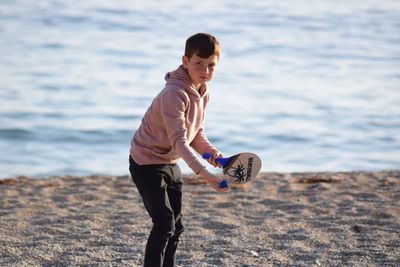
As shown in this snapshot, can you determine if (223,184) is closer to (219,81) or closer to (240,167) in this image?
(240,167)

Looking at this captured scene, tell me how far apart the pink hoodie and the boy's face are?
4 cm

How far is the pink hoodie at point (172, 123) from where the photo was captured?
4.03 meters

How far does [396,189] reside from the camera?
724cm

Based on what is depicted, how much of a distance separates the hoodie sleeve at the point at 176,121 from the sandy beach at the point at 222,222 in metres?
1.21

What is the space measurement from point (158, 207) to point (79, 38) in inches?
632

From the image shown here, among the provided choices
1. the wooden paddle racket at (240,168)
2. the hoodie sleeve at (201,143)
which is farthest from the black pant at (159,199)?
the wooden paddle racket at (240,168)

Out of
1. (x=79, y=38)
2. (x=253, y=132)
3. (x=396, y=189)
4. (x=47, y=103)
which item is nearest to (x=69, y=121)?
(x=47, y=103)

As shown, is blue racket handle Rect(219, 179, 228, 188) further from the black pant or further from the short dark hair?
the short dark hair

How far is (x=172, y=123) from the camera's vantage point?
4031 mm

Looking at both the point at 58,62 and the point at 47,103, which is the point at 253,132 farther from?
the point at 58,62

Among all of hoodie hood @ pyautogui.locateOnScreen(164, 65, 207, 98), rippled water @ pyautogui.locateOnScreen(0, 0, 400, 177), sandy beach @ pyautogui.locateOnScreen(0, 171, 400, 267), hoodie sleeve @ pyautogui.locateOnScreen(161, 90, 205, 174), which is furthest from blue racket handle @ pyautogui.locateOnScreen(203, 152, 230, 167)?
rippled water @ pyautogui.locateOnScreen(0, 0, 400, 177)

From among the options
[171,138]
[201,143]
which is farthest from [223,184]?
[201,143]

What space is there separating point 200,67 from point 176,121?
11.4 inches

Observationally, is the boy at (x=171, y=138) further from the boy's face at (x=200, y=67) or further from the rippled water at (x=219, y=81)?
the rippled water at (x=219, y=81)
